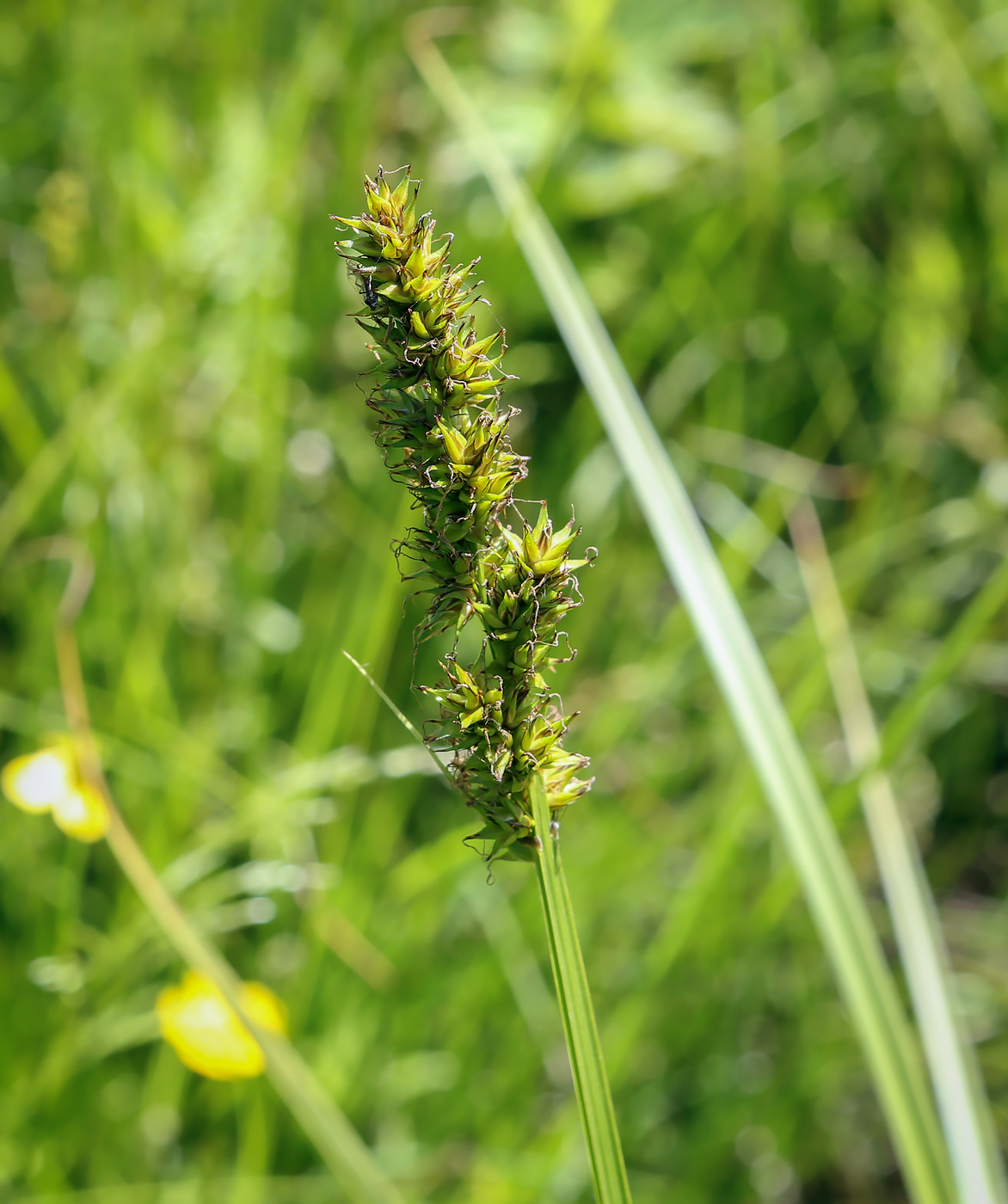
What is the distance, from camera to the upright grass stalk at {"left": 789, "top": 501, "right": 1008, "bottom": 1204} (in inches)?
37.3

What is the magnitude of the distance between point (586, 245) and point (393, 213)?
8.50ft

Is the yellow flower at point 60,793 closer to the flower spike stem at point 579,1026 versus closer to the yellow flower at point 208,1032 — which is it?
the yellow flower at point 208,1032

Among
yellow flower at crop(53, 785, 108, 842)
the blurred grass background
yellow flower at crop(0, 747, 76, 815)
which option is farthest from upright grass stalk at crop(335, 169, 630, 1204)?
yellow flower at crop(0, 747, 76, 815)

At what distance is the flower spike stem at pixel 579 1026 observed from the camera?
0.63 m

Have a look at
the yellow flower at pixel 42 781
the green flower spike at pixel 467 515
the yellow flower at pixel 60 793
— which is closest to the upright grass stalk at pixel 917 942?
the green flower spike at pixel 467 515

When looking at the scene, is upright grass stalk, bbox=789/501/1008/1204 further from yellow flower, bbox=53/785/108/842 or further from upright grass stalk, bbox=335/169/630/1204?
yellow flower, bbox=53/785/108/842

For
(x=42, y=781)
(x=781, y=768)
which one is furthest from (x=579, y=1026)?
(x=42, y=781)

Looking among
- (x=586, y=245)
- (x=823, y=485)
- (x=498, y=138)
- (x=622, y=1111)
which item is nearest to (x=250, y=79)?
(x=498, y=138)

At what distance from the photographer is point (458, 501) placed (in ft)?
2.08

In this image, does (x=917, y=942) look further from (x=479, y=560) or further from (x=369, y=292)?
(x=369, y=292)

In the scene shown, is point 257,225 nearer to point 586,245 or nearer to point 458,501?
point 586,245

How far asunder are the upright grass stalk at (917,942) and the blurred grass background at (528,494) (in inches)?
4.8

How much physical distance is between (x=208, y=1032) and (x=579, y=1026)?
1.18 meters

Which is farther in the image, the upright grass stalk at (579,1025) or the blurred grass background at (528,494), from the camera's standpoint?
the blurred grass background at (528,494)
